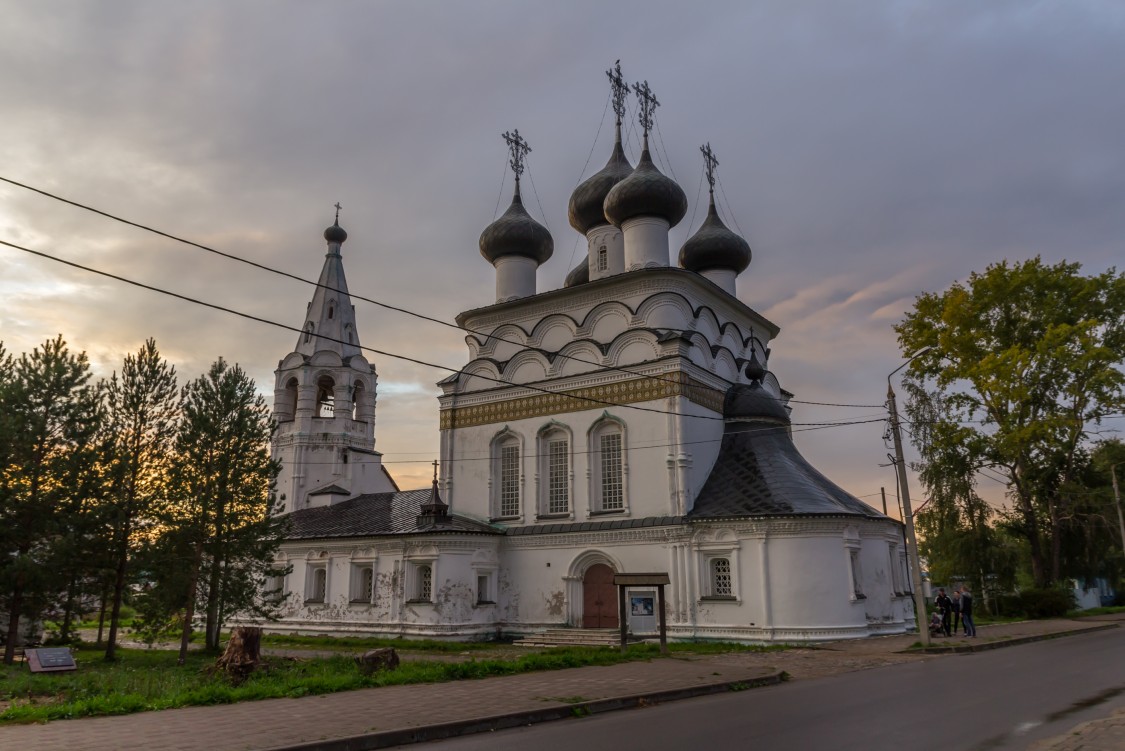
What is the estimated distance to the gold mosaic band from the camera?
21.1 meters

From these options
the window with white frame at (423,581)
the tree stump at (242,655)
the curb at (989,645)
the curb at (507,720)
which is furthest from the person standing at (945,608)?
the tree stump at (242,655)

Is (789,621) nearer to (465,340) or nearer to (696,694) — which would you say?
(696,694)

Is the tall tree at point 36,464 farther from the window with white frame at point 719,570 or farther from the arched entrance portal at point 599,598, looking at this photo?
the window with white frame at point 719,570

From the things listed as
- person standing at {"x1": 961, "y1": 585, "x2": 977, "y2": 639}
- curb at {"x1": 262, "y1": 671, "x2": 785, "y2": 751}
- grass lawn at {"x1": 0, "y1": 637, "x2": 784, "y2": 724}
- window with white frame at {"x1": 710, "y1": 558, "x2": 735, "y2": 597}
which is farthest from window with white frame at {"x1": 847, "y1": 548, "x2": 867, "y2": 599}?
curb at {"x1": 262, "y1": 671, "x2": 785, "y2": 751}

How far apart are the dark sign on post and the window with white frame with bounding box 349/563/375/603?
34.8 feet

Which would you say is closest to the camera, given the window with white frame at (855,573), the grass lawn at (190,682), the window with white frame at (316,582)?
the grass lawn at (190,682)

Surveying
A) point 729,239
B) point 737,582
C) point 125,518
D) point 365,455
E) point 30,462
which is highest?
point 729,239

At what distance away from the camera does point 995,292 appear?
26.5 metres

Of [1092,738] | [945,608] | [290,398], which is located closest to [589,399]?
[945,608]

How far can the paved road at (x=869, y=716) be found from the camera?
23.1 ft

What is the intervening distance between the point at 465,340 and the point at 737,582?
1231 cm

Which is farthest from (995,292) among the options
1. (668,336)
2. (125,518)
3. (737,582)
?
(125,518)

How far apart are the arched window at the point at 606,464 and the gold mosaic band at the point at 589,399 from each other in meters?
0.69

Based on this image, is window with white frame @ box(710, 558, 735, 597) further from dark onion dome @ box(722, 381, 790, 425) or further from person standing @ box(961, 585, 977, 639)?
person standing @ box(961, 585, 977, 639)
